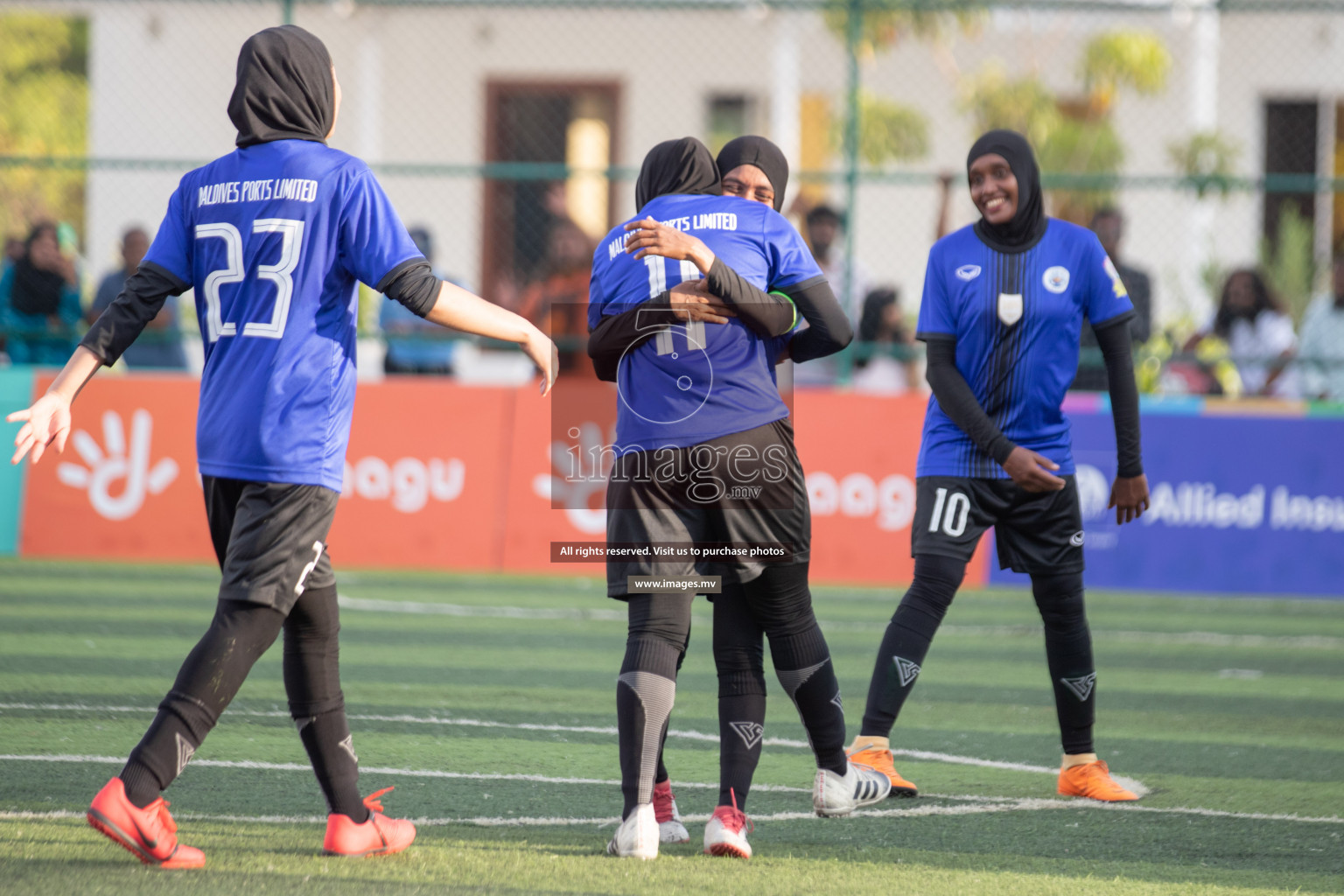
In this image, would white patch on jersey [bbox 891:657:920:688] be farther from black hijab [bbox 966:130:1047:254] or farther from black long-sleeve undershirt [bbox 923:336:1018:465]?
black hijab [bbox 966:130:1047:254]

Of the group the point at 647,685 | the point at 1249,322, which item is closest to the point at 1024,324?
the point at 647,685

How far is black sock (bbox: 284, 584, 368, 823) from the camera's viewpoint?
3975mm

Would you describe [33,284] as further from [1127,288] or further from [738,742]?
[738,742]

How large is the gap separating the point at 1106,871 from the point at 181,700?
236cm

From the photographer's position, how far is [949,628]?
358 inches

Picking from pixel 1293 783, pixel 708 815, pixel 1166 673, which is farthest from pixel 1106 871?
pixel 1166 673

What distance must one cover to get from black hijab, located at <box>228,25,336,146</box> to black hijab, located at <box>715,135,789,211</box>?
3.71ft

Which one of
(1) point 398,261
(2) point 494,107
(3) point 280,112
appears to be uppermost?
(2) point 494,107

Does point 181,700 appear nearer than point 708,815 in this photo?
Yes

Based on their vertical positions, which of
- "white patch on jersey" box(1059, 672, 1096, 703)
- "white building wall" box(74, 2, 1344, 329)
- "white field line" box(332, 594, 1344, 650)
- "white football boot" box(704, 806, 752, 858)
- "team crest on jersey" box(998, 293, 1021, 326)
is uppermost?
"white building wall" box(74, 2, 1344, 329)

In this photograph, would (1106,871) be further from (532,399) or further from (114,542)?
(114,542)

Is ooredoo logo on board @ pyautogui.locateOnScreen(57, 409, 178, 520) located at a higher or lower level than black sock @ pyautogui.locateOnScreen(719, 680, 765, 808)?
higher

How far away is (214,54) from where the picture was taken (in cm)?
1872

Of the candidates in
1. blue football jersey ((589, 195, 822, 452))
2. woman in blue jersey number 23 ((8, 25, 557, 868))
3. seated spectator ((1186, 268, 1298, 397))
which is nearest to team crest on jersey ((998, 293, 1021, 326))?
blue football jersey ((589, 195, 822, 452))
